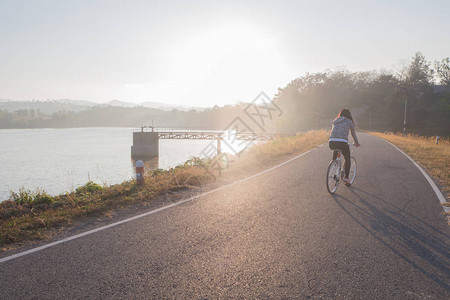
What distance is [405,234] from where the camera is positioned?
430cm

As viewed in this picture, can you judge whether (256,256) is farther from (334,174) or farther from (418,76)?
(418,76)

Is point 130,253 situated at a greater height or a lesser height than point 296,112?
lesser

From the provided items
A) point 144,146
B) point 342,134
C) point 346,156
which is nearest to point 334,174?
point 346,156

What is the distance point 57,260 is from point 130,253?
2.93 ft

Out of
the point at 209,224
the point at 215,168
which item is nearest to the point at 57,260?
the point at 209,224

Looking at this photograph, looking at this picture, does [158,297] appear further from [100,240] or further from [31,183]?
[31,183]

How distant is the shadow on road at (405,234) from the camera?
3.30 metres

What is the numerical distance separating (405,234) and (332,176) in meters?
2.56

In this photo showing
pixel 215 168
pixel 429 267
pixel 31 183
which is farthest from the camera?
pixel 31 183

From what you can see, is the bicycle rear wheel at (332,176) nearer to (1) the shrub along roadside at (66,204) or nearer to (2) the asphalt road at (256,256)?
(2) the asphalt road at (256,256)

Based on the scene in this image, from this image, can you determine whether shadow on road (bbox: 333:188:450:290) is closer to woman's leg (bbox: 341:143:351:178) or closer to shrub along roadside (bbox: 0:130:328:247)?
woman's leg (bbox: 341:143:351:178)

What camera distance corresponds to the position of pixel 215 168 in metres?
10.4

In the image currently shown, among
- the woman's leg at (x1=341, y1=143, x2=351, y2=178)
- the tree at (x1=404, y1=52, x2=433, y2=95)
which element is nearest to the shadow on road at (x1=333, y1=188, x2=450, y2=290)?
the woman's leg at (x1=341, y1=143, x2=351, y2=178)

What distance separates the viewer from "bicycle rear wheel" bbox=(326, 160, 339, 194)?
6633 millimetres
